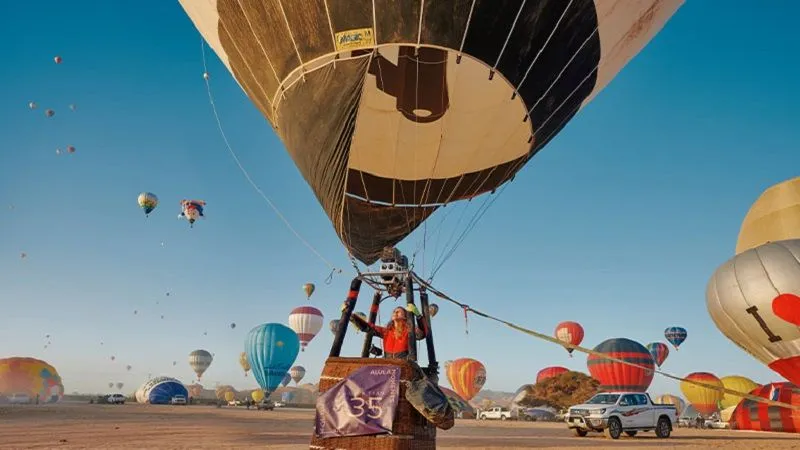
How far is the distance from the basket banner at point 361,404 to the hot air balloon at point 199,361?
69.0 metres

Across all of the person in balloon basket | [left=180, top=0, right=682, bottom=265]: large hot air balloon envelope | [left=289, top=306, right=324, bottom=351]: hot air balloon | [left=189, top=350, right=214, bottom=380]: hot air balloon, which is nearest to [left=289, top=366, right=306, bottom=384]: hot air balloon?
[left=189, top=350, right=214, bottom=380]: hot air balloon

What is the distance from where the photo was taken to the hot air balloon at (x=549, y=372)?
53.3 m

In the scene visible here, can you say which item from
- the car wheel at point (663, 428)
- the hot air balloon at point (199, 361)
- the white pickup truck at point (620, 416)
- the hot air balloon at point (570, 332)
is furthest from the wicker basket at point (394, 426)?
the hot air balloon at point (199, 361)

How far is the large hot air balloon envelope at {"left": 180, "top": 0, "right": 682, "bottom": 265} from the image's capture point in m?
7.06

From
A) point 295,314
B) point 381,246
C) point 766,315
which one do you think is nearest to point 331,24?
point 381,246

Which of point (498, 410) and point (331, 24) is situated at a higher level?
point (331, 24)

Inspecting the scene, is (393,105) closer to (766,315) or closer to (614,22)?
(614,22)

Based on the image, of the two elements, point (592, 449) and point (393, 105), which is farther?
point (592, 449)

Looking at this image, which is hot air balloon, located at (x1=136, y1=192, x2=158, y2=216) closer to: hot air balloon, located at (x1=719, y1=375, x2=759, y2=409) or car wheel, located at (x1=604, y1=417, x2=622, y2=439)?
car wheel, located at (x1=604, y1=417, x2=622, y2=439)

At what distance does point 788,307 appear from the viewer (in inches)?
803

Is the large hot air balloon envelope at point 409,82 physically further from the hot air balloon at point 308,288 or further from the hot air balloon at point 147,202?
the hot air balloon at point 308,288

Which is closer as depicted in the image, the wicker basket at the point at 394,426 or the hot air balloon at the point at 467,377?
the wicker basket at the point at 394,426

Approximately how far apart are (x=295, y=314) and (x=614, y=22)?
55.6m

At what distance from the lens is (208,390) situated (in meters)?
145
